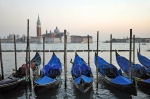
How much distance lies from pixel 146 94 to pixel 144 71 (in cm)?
237

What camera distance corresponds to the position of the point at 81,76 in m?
13.3

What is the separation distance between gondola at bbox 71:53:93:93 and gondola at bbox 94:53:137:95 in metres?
1.17

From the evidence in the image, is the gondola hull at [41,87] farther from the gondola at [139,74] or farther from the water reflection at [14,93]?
the gondola at [139,74]

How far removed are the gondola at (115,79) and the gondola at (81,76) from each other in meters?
1.17

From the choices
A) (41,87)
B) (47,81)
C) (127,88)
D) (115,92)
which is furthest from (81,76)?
(127,88)

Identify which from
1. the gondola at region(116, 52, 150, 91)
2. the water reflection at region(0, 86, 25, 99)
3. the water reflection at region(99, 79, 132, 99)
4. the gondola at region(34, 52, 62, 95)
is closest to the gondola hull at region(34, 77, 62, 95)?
the gondola at region(34, 52, 62, 95)

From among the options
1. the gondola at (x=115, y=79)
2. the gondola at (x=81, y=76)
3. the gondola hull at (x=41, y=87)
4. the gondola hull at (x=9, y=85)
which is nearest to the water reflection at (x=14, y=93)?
the gondola hull at (x=9, y=85)

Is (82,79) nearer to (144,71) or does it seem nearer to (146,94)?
(146,94)

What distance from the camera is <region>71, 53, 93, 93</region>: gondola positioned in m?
12.5

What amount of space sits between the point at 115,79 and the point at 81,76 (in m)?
2.10

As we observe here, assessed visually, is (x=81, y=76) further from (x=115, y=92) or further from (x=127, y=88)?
(x=127, y=88)

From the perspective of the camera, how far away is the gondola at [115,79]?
11887 millimetres

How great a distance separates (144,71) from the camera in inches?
592

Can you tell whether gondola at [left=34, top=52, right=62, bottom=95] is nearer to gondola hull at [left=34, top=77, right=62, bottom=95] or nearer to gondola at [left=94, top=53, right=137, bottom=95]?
gondola hull at [left=34, top=77, right=62, bottom=95]
